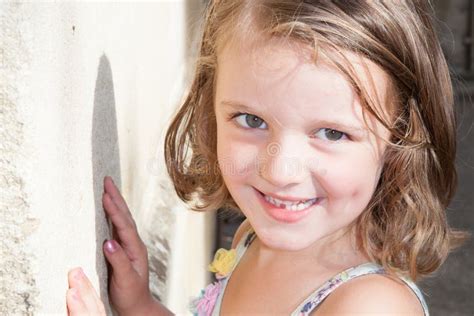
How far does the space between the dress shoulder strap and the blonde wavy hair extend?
0.08 feet

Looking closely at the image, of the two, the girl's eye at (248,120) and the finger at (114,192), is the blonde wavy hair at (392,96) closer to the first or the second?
the girl's eye at (248,120)

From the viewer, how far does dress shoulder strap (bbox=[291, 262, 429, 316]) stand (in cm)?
162

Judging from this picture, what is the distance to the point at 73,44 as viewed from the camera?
1241 mm

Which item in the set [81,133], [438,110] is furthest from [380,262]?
[81,133]

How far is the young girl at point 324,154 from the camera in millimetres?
1428

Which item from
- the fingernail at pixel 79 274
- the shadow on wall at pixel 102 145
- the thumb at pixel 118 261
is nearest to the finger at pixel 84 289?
the fingernail at pixel 79 274

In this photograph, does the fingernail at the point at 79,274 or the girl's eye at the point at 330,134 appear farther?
the girl's eye at the point at 330,134

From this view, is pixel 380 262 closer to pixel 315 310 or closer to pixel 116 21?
pixel 315 310

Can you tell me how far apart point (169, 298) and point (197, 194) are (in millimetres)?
391

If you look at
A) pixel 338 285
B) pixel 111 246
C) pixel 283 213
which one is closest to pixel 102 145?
pixel 111 246

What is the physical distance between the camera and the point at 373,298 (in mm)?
1525

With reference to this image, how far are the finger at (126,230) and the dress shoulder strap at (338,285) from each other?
33 cm

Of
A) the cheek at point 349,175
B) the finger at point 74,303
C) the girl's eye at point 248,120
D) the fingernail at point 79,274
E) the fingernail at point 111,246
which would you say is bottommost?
the fingernail at point 111,246

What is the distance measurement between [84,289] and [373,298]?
51cm
